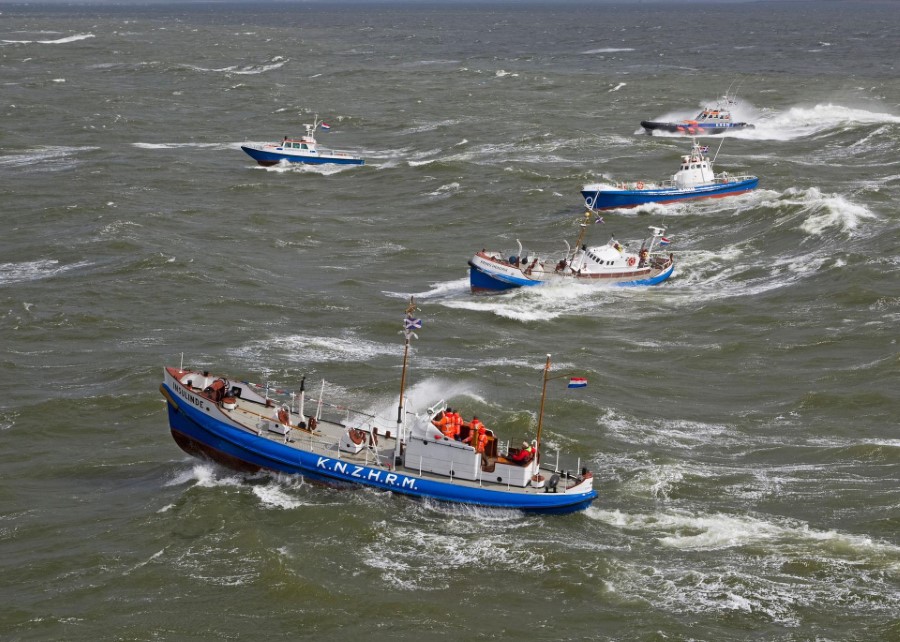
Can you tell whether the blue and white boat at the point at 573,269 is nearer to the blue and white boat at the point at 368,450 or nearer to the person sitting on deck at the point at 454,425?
the blue and white boat at the point at 368,450

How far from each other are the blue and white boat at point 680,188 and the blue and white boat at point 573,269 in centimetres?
1748

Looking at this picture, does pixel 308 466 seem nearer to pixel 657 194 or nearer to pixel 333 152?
pixel 657 194

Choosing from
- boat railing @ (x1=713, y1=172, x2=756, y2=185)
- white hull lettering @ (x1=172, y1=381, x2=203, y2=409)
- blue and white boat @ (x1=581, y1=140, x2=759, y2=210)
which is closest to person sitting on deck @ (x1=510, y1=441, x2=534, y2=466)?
white hull lettering @ (x1=172, y1=381, x2=203, y2=409)

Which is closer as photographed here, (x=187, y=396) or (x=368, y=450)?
(x=368, y=450)

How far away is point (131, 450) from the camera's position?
50.8m

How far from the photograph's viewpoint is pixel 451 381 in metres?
57.7

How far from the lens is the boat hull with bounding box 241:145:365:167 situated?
114 m

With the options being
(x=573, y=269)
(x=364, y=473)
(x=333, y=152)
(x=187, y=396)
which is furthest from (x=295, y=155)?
(x=364, y=473)

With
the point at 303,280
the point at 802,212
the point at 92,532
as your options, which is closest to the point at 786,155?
the point at 802,212

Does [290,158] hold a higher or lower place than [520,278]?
higher

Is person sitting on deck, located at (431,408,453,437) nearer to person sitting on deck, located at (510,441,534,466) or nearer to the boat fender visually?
person sitting on deck, located at (510,441,534,466)

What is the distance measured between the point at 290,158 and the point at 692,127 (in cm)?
4880

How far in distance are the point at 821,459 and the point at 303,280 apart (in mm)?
37572

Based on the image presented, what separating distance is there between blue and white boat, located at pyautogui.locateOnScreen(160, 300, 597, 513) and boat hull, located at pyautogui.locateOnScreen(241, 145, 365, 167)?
68.7 metres
